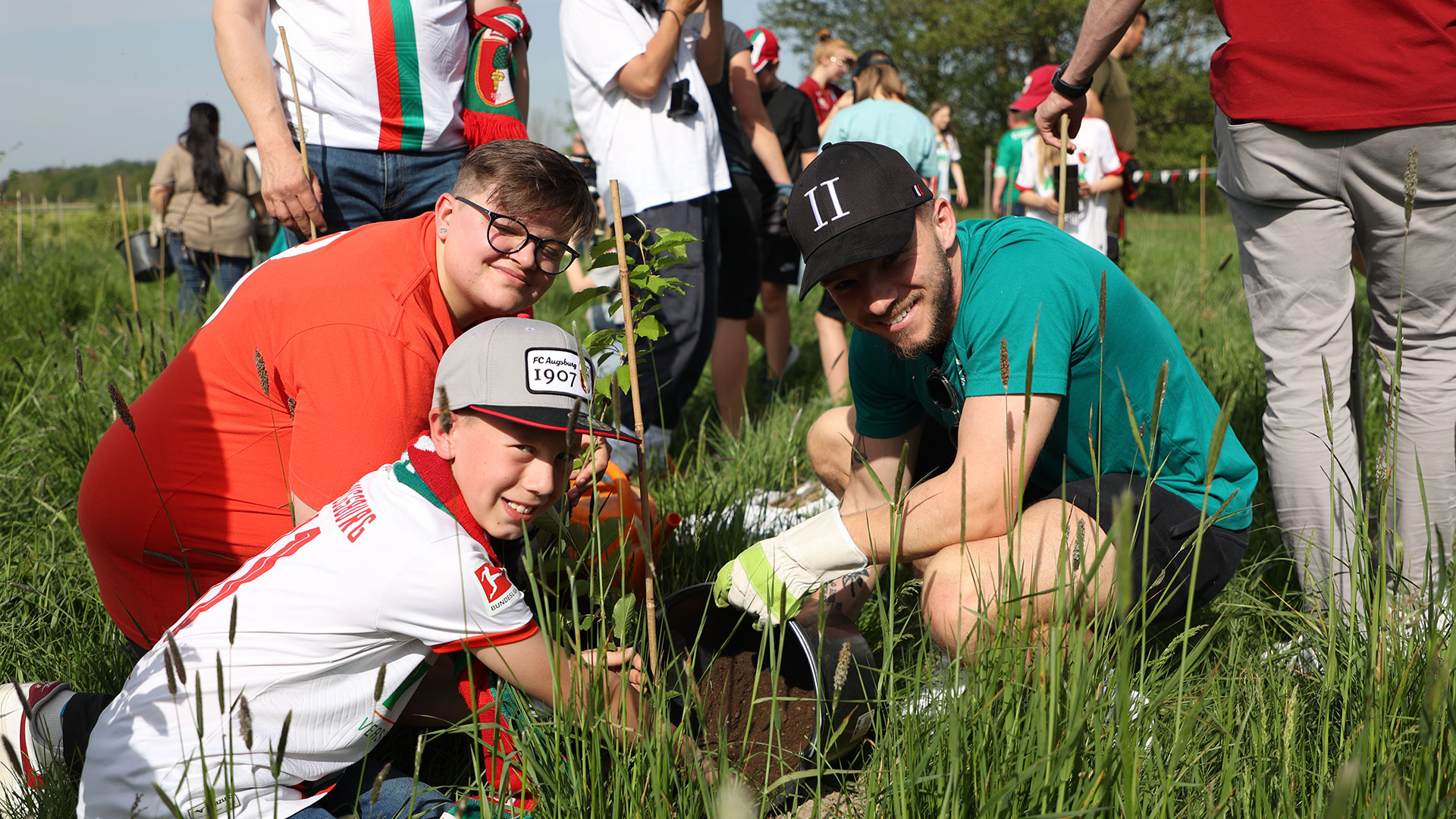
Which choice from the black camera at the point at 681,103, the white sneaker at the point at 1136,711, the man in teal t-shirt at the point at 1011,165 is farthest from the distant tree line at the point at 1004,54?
the white sneaker at the point at 1136,711

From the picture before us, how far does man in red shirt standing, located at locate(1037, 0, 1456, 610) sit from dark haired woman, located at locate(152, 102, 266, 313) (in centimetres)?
577

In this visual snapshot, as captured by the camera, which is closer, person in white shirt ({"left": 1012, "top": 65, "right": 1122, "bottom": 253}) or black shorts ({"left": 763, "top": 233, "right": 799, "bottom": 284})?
black shorts ({"left": 763, "top": 233, "right": 799, "bottom": 284})

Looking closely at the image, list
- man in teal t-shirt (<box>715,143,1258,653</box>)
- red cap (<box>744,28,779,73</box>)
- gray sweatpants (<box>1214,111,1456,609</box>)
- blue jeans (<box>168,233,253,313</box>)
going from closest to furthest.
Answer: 1. man in teal t-shirt (<box>715,143,1258,653</box>)
2. gray sweatpants (<box>1214,111,1456,609</box>)
3. red cap (<box>744,28,779,73</box>)
4. blue jeans (<box>168,233,253,313</box>)

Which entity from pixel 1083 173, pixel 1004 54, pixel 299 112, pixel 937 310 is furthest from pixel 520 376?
pixel 1004 54

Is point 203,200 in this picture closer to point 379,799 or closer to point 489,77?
point 489,77

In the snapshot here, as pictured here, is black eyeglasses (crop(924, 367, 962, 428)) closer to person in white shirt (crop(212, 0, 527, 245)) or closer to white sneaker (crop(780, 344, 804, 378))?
person in white shirt (crop(212, 0, 527, 245))

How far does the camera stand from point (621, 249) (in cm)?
159

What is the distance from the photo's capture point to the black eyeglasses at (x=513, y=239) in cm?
202

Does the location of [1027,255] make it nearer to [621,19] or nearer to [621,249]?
[621,249]

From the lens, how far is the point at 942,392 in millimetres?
2053

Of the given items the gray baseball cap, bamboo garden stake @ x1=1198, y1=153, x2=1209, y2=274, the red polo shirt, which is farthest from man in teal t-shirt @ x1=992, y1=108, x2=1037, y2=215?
the gray baseball cap

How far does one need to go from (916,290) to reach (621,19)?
6.42 feet

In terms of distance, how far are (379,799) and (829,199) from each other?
1.38 metres

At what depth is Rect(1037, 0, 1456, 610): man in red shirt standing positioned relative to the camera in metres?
2.08
